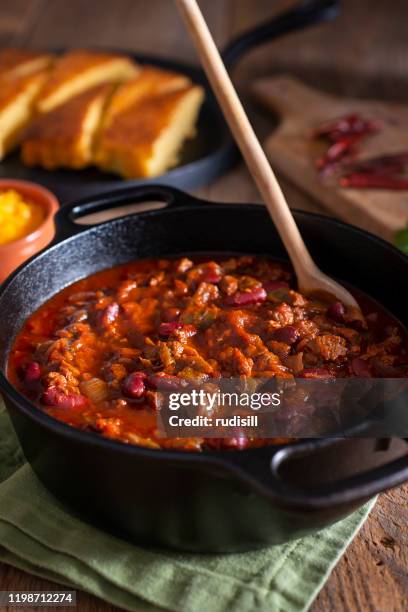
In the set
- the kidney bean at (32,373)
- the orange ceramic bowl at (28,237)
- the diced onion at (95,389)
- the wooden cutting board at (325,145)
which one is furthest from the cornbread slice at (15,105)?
the diced onion at (95,389)

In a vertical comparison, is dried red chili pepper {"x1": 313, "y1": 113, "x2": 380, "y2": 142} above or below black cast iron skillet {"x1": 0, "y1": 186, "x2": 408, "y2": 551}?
below

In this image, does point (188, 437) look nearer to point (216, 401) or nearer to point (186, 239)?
point (216, 401)

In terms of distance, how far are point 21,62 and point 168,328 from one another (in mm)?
3324

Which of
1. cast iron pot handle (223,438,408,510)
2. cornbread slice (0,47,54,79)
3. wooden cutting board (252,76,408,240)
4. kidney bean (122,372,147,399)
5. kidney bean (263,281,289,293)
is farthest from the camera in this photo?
cornbread slice (0,47,54,79)

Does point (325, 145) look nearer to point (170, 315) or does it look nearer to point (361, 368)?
point (170, 315)

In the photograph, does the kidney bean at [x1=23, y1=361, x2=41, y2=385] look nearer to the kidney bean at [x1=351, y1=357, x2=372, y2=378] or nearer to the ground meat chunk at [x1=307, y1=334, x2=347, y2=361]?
the ground meat chunk at [x1=307, y1=334, x2=347, y2=361]

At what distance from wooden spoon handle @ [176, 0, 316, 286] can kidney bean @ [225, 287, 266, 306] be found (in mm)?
200

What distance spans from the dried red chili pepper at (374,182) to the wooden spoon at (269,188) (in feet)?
4.56

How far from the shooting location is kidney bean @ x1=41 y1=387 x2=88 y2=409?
2824 mm

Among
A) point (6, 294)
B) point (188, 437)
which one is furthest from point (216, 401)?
point (6, 294)

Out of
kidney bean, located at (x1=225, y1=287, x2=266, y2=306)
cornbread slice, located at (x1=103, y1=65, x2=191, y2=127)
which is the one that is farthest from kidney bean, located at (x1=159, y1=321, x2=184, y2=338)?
cornbread slice, located at (x1=103, y1=65, x2=191, y2=127)

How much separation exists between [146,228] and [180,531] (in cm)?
154

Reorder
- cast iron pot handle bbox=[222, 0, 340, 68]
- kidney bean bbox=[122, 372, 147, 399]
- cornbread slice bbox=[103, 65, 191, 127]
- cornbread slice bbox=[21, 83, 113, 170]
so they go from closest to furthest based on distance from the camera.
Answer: kidney bean bbox=[122, 372, 147, 399] < cornbread slice bbox=[21, 83, 113, 170] < cornbread slice bbox=[103, 65, 191, 127] < cast iron pot handle bbox=[222, 0, 340, 68]

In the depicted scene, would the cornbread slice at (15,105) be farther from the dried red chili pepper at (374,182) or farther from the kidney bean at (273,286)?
the kidney bean at (273,286)
